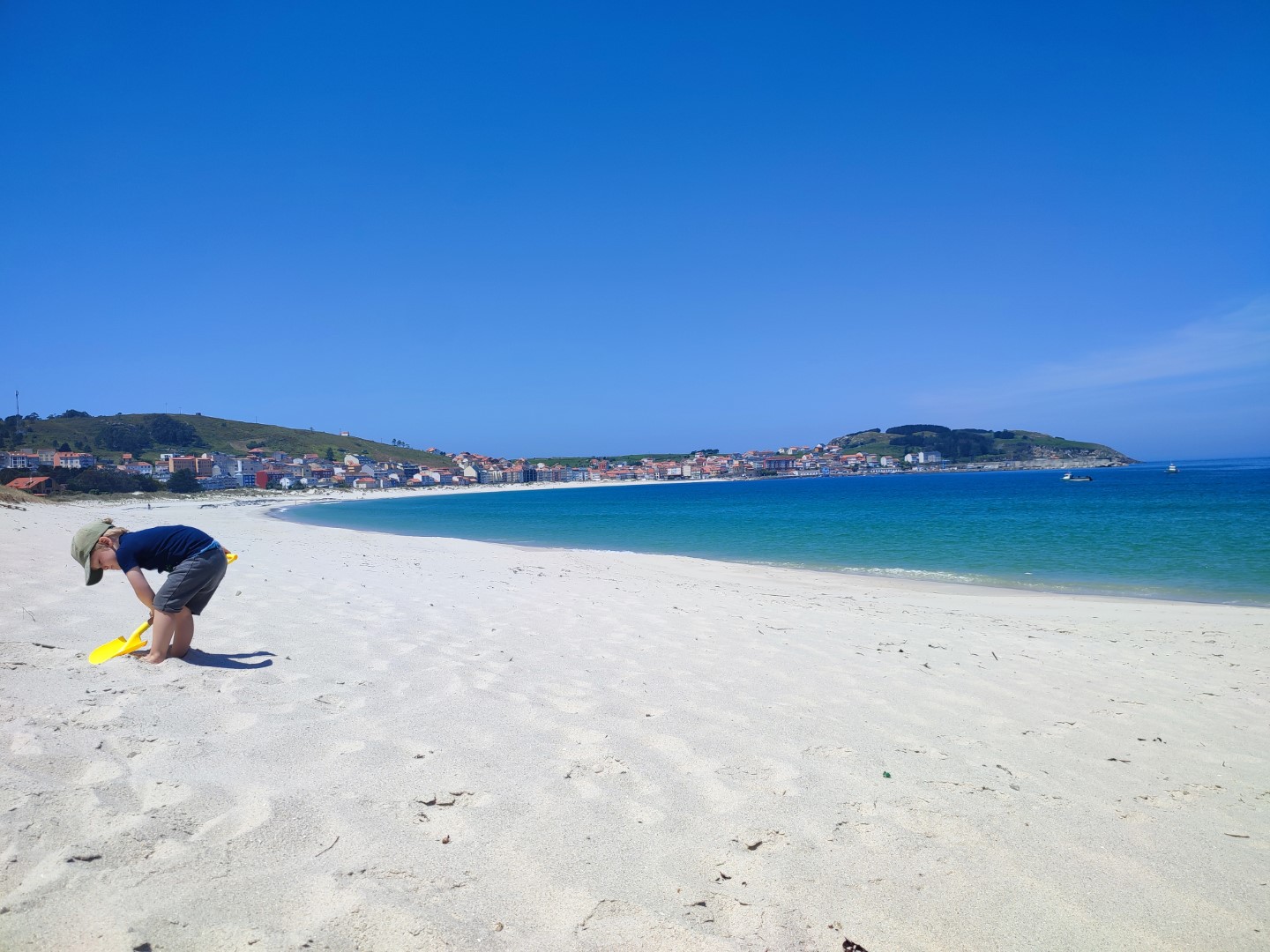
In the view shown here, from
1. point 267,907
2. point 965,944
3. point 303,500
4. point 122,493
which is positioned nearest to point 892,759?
point 965,944

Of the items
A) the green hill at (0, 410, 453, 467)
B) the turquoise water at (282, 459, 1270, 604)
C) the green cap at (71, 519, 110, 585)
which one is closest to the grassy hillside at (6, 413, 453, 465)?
the green hill at (0, 410, 453, 467)

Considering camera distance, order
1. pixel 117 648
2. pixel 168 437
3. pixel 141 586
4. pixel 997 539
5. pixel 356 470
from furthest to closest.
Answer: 1. pixel 356 470
2. pixel 168 437
3. pixel 997 539
4. pixel 117 648
5. pixel 141 586

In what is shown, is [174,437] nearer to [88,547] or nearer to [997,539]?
[997,539]

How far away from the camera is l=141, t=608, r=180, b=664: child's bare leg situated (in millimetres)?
4840

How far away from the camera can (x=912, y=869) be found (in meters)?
3.02

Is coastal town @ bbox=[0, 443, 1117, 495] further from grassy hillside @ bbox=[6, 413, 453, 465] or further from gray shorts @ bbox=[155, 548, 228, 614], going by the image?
gray shorts @ bbox=[155, 548, 228, 614]

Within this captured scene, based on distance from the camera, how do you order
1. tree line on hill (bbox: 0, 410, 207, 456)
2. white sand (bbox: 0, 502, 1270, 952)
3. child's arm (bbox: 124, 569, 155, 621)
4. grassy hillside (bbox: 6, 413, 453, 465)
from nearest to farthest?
white sand (bbox: 0, 502, 1270, 952)
child's arm (bbox: 124, 569, 155, 621)
tree line on hill (bbox: 0, 410, 207, 456)
grassy hillside (bbox: 6, 413, 453, 465)

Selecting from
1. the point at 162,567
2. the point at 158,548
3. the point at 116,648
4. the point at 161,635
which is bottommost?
the point at 116,648

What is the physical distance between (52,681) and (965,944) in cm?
504

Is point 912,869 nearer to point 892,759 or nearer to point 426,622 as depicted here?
point 892,759

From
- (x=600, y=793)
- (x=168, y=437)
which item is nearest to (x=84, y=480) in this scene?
(x=168, y=437)

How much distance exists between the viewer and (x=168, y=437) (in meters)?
121

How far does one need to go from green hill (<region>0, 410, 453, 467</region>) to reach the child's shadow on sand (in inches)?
4384

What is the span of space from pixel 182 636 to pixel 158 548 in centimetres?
68
